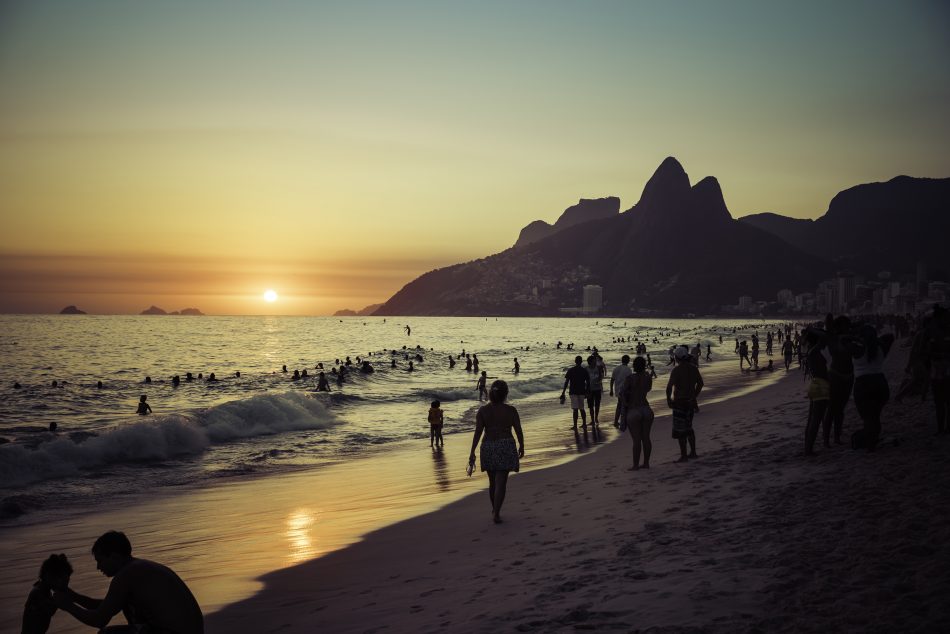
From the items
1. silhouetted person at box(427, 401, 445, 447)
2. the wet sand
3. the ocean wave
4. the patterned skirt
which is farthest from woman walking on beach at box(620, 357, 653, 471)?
the ocean wave

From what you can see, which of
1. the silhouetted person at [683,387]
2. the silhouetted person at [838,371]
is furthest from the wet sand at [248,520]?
the silhouetted person at [838,371]

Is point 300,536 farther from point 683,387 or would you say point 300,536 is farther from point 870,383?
point 870,383

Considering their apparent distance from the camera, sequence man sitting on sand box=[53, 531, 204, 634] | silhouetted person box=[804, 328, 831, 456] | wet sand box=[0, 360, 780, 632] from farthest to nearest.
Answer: silhouetted person box=[804, 328, 831, 456] < wet sand box=[0, 360, 780, 632] < man sitting on sand box=[53, 531, 204, 634]

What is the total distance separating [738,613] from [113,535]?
441cm

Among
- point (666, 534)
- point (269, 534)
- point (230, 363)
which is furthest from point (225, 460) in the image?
point (230, 363)


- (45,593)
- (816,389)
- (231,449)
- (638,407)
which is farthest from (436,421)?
(45,593)

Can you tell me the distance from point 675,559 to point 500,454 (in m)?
3.08

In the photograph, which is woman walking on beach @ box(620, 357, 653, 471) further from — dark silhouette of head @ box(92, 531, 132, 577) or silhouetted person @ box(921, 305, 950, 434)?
dark silhouette of head @ box(92, 531, 132, 577)

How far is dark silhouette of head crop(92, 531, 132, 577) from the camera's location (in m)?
4.25

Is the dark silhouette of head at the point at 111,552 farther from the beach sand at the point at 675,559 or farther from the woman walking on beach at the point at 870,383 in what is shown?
the woman walking on beach at the point at 870,383

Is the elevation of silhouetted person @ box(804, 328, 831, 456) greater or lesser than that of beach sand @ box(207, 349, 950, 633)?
greater

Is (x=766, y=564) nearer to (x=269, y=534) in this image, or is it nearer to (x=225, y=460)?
(x=269, y=534)

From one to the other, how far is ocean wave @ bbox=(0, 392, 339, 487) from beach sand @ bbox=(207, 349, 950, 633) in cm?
1084

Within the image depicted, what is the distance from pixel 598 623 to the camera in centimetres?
484
